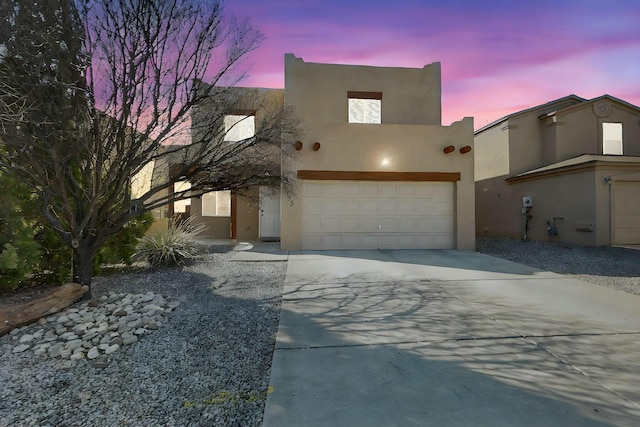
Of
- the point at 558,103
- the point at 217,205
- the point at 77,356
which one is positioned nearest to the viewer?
the point at 77,356

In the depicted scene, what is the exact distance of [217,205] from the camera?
1316 cm

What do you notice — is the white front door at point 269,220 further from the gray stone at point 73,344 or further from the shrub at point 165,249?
the gray stone at point 73,344

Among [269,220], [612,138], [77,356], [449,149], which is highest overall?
[612,138]

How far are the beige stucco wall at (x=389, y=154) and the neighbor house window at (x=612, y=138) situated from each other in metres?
7.83

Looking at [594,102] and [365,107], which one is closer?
[365,107]

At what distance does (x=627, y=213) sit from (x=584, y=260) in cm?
405

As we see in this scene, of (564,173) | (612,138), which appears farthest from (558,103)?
(564,173)

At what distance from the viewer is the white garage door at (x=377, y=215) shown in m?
9.68

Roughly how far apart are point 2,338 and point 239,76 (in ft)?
15.6

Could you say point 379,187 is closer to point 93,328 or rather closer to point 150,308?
point 150,308

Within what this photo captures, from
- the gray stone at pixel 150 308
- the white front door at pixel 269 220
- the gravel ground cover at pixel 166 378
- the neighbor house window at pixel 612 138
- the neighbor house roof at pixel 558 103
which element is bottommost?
the gravel ground cover at pixel 166 378

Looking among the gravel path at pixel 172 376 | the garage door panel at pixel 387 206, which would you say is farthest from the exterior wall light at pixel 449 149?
the gravel path at pixel 172 376

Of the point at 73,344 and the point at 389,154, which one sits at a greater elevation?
the point at 389,154

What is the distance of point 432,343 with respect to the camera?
125 inches
